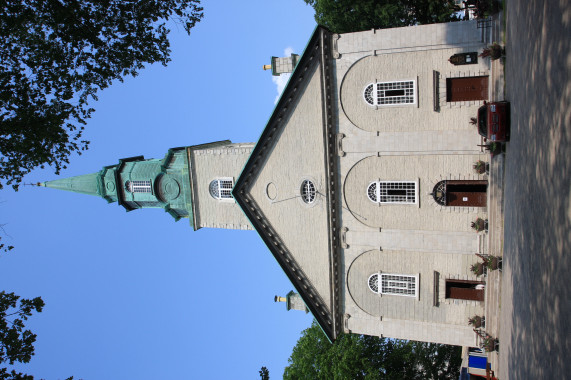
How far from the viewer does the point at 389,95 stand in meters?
22.2

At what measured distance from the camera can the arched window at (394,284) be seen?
23.1 meters

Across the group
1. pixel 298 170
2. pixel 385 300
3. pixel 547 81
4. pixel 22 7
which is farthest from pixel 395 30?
pixel 22 7

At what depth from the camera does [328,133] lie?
75.7ft

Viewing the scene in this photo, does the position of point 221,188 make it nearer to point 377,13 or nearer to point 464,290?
point 464,290

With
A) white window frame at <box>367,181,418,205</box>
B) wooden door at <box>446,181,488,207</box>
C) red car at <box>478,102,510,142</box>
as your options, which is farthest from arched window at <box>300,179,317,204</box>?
red car at <box>478,102,510,142</box>

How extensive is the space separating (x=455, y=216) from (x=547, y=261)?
1183cm

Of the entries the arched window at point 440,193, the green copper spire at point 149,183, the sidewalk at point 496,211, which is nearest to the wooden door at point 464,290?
the sidewalk at point 496,211

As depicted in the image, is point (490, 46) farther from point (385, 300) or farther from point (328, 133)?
point (385, 300)

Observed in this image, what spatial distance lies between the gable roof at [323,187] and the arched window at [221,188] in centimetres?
185

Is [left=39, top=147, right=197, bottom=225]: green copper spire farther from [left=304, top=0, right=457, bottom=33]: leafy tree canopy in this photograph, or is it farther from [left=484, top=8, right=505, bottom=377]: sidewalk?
[left=484, top=8, right=505, bottom=377]: sidewalk

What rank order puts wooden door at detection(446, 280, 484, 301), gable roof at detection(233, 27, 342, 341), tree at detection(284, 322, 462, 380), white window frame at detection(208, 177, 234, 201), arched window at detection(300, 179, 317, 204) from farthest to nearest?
1. tree at detection(284, 322, 462, 380)
2. white window frame at detection(208, 177, 234, 201)
3. arched window at detection(300, 179, 317, 204)
4. gable roof at detection(233, 27, 342, 341)
5. wooden door at detection(446, 280, 484, 301)

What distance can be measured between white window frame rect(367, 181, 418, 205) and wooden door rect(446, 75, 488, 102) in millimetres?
4599

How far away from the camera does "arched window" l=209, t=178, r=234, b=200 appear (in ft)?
91.9

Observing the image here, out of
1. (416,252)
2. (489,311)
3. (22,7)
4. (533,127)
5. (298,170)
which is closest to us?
(533,127)
